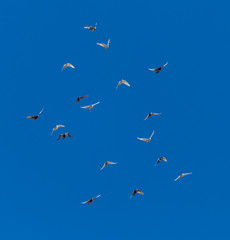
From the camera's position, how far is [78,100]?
65000 mm

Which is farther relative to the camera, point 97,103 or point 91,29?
point 91,29

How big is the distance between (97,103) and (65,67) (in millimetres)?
10986

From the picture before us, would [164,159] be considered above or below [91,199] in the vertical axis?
above

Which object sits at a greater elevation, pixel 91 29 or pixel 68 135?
pixel 91 29

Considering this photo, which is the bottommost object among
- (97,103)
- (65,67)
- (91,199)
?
(91,199)

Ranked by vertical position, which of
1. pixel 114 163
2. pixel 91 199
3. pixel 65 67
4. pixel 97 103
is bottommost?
pixel 91 199

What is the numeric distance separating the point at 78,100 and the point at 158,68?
14.5 metres

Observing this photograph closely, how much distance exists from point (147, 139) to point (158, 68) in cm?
1266

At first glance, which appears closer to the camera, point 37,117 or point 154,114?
point 37,117

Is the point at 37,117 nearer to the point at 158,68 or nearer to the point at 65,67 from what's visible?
the point at 65,67

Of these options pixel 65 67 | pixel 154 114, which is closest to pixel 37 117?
pixel 65 67

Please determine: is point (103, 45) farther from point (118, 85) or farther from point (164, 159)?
point (164, 159)

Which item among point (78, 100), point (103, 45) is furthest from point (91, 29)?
point (78, 100)

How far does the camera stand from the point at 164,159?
69125mm
